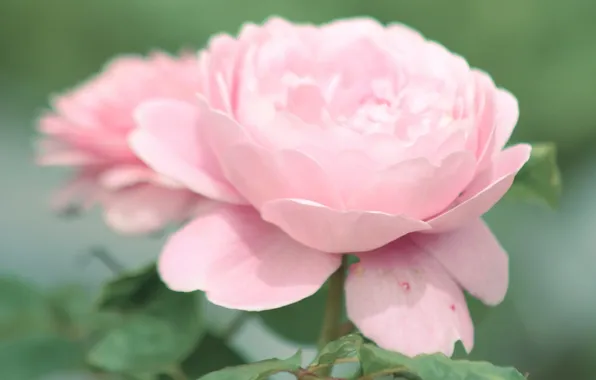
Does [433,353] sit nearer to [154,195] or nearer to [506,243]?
[154,195]

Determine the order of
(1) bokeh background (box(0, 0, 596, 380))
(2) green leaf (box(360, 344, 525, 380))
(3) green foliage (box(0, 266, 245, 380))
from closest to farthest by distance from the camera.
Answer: (2) green leaf (box(360, 344, 525, 380)) → (3) green foliage (box(0, 266, 245, 380)) → (1) bokeh background (box(0, 0, 596, 380))

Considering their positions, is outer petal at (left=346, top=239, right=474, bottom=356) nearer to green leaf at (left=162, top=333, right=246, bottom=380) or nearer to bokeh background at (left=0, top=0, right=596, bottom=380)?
green leaf at (left=162, top=333, right=246, bottom=380)

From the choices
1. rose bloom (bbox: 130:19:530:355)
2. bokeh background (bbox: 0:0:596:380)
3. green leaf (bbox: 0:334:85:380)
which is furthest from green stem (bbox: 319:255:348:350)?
bokeh background (bbox: 0:0:596:380)

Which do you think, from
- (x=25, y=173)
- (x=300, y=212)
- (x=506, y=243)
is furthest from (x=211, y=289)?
(x=25, y=173)

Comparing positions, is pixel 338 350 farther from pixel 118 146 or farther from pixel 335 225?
pixel 118 146

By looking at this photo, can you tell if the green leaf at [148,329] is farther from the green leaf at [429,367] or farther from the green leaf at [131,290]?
the green leaf at [429,367]

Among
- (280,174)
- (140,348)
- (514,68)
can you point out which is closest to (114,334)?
(140,348)

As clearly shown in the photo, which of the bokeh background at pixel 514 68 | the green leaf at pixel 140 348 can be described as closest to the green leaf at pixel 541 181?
the green leaf at pixel 140 348
